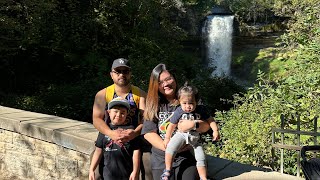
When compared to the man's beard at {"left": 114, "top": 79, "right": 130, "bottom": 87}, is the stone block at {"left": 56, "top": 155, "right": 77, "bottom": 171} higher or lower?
lower

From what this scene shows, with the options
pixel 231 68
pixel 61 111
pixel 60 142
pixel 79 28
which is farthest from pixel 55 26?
pixel 231 68

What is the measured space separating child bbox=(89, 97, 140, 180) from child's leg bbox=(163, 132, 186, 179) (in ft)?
1.32

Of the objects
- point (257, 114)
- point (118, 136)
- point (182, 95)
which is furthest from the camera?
point (257, 114)

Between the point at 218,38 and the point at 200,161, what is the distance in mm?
28857

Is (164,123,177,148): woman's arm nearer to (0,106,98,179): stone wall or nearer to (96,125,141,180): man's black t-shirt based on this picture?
(96,125,141,180): man's black t-shirt

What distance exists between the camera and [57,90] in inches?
522

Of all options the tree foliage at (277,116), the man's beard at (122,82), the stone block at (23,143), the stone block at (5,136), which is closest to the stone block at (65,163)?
the stone block at (23,143)

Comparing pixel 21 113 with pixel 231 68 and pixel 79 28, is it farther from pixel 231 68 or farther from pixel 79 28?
pixel 231 68

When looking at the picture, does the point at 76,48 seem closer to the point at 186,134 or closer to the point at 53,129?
the point at 53,129

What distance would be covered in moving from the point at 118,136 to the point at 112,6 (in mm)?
13842

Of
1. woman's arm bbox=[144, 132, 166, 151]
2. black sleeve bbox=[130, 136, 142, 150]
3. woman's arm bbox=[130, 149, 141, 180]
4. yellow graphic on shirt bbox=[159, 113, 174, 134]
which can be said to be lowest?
woman's arm bbox=[130, 149, 141, 180]

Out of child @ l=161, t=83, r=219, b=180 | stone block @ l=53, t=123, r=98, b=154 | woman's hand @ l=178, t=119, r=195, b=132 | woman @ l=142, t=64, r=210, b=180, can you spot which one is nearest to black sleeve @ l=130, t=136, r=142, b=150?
woman @ l=142, t=64, r=210, b=180

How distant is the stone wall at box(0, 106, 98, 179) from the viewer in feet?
12.6

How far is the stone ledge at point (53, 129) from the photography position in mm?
3760
